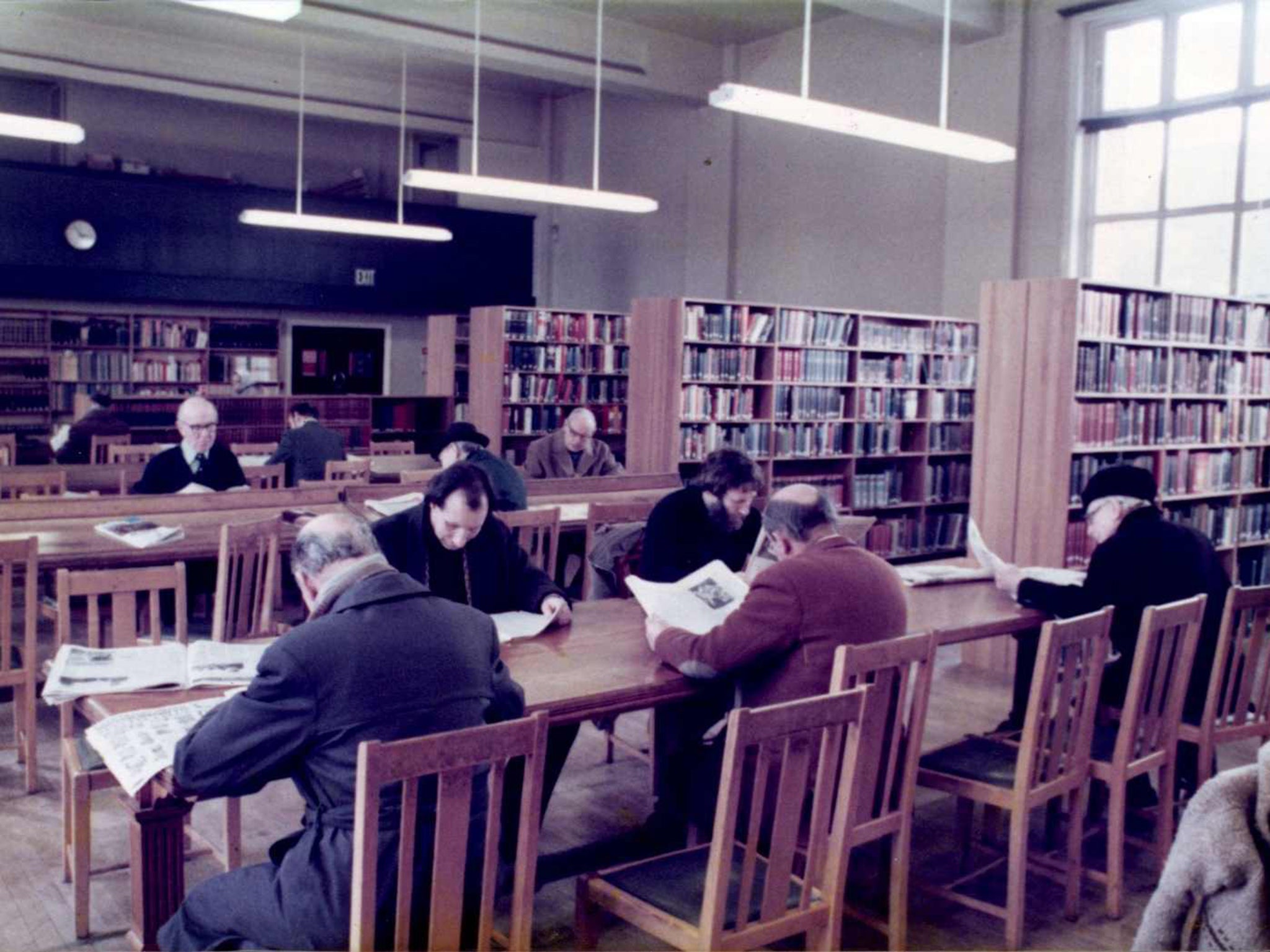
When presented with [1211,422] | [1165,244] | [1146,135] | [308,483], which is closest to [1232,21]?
[1146,135]

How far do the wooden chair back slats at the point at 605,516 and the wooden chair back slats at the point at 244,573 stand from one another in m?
1.41

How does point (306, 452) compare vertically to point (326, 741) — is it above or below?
above

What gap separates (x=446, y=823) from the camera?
1.92 m

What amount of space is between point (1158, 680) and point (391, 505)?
3.47 meters

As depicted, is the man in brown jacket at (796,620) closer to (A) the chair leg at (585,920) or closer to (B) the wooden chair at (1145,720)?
(A) the chair leg at (585,920)

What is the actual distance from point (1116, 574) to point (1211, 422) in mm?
3927

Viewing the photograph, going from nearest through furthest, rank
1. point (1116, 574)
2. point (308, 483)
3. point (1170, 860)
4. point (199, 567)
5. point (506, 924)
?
point (1170, 860) < point (506, 924) < point (1116, 574) < point (199, 567) < point (308, 483)

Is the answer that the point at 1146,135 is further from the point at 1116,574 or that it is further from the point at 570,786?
the point at 570,786

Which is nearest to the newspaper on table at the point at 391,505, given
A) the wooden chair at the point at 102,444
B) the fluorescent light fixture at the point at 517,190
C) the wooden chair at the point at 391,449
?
the fluorescent light fixture at the point at 517,190

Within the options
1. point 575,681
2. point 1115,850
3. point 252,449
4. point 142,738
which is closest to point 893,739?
point 575,681

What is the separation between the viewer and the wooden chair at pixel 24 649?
12.4ft

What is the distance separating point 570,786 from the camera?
423 centimetres

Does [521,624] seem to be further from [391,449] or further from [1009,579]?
[391,449]

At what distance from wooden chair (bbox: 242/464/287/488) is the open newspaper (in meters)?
4.36
